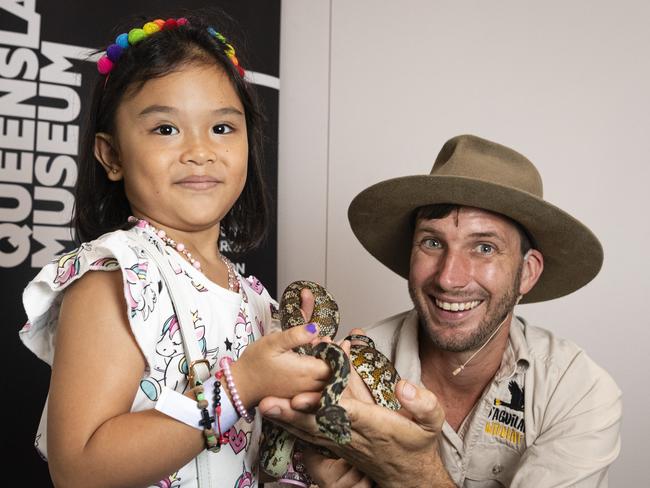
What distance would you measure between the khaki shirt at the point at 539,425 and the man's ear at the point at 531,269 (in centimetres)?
21

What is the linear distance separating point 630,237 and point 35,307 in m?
3.65

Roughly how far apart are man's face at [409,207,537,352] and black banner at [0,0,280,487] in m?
1.64

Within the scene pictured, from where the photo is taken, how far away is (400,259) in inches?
131

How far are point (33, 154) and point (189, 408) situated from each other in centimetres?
263

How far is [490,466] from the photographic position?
8.80ft

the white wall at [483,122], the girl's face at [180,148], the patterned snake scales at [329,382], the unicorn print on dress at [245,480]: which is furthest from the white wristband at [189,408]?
the white wall at [483,122]

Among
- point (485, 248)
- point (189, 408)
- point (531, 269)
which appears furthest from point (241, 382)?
point (531, 269)

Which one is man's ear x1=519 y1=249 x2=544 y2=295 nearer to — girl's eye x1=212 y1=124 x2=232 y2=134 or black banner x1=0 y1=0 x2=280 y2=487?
girl's eye x1=212 y1=124 x2=232 y2=134

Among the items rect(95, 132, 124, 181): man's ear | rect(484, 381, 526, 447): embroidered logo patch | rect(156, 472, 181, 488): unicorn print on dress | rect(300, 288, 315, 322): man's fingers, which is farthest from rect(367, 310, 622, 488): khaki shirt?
rect(95, 132, 124, 181): man's ear

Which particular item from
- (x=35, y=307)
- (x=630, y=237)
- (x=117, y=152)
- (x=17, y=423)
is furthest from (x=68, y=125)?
(x=630, y=237)

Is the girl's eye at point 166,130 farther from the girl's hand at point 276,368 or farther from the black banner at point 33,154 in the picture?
the black banner at point 33,154

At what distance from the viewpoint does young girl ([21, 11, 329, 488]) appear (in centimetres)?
159

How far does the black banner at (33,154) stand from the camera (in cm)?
362

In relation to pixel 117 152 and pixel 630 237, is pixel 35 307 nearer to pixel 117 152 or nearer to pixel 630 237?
pixel 117 152
